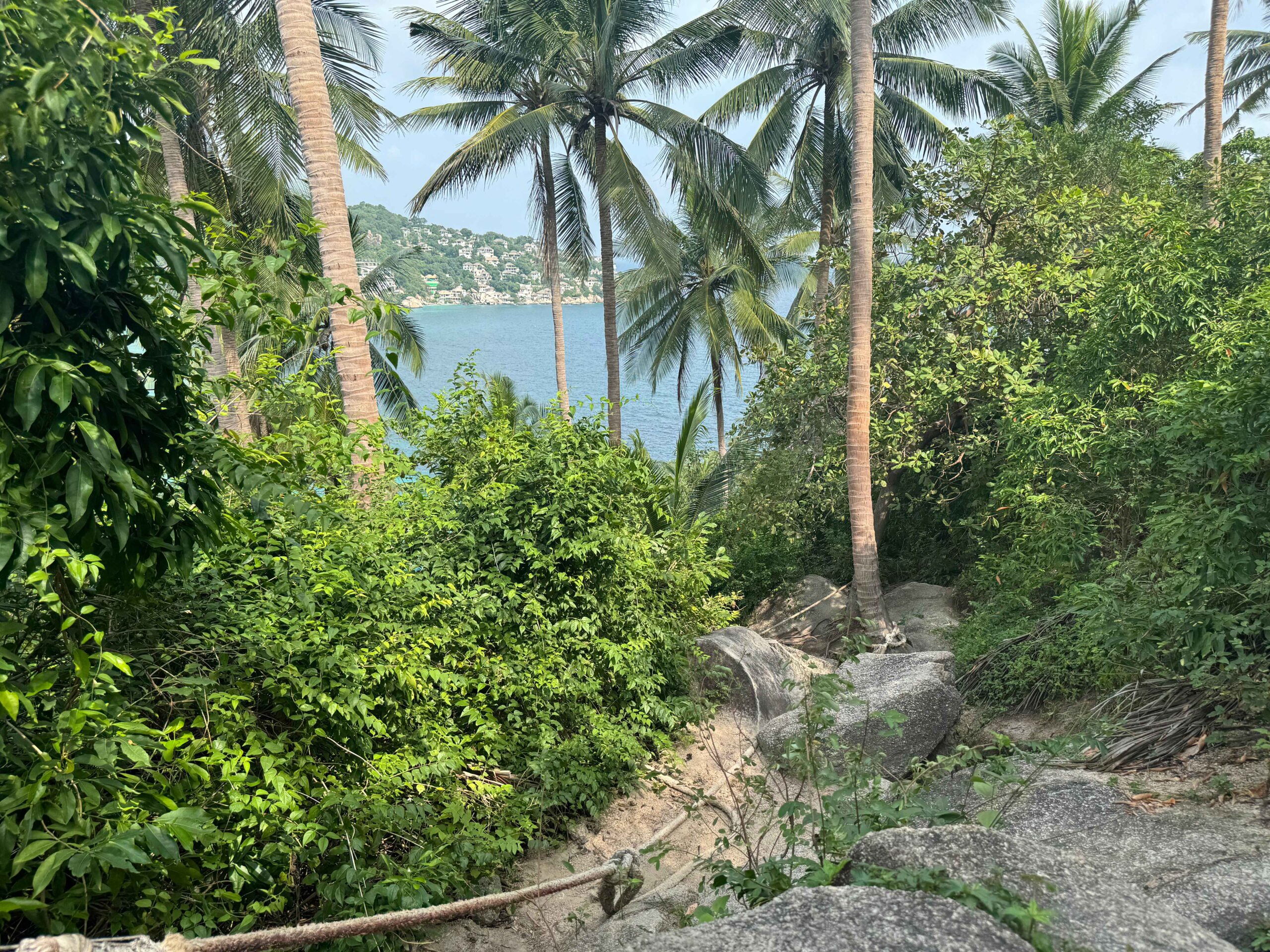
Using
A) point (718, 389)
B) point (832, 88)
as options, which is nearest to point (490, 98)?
point (832, 88)

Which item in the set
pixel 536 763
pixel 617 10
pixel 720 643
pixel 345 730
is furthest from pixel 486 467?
pixel 617 10

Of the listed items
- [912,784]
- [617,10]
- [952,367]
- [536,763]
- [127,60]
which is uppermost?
[617,10]

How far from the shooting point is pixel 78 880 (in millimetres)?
2615

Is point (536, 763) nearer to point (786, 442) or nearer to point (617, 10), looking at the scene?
point (786, 442)

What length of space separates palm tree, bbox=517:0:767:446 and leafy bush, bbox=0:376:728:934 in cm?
689

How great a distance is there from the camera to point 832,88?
49.1ft

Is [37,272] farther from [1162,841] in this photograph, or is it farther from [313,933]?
[1162,841]

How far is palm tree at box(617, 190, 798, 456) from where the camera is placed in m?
19.9

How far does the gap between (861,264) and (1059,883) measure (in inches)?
338

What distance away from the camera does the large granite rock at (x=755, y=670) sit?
330 inches

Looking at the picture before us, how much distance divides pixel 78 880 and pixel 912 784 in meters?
3.24

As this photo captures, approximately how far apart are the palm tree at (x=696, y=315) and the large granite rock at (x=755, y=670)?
1121 cm

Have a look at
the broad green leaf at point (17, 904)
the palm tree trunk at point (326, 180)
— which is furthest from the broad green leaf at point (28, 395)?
the palm tree trunk at point (326, 180)

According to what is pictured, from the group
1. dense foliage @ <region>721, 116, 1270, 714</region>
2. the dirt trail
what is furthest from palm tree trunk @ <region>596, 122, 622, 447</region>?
the dirt trail
